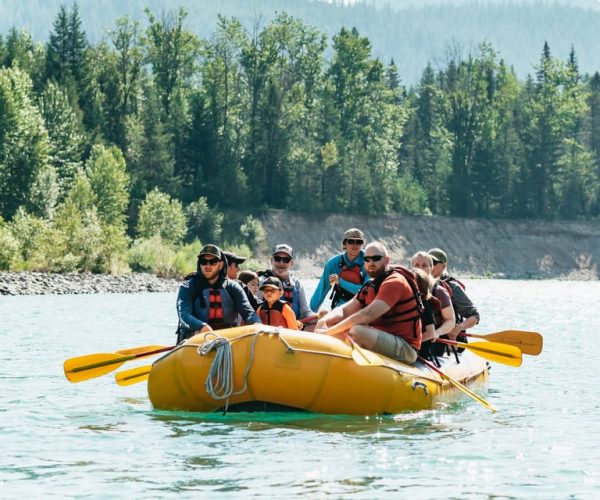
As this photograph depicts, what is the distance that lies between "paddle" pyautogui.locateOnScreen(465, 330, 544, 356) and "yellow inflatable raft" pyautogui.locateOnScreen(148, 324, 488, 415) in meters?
3.82

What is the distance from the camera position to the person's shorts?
13039 mm

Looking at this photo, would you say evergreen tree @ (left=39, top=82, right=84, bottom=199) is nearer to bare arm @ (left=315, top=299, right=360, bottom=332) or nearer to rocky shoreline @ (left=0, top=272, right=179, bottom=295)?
rocky shoreline @ (left=0, top=272, right=179, bottom=295)

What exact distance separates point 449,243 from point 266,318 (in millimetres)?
72582

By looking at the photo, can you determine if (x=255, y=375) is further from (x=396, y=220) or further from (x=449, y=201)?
(x=449, y=201)

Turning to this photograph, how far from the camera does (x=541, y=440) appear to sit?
1223 cm

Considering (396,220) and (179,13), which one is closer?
(179,13)

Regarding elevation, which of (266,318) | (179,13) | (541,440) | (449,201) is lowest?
(541,440)

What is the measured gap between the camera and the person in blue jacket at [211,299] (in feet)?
43.7

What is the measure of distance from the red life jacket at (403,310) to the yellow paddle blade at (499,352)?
Result: 217cm

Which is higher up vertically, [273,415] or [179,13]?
[179,13]

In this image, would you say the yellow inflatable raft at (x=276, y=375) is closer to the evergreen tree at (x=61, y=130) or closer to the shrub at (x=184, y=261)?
the shrub at (x=184, y=261)

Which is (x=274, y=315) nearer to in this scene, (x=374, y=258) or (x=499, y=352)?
(x=374, y=258)

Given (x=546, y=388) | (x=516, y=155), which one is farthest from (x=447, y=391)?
(x=516, y=155)

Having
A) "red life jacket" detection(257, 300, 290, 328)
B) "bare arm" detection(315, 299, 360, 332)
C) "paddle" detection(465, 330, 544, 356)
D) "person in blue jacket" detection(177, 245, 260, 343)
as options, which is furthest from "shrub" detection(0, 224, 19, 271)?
"bare arm" detection(315, 299, 360, 332)
